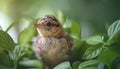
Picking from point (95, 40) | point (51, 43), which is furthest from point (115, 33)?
point (51, 43)

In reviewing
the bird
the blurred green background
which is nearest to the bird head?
the bird

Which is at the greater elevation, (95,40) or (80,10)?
(95,40)

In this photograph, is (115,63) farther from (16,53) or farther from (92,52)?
(16,53)

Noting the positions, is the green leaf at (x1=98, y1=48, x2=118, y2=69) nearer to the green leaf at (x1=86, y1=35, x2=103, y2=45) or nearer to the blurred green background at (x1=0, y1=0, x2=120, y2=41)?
the green leaf at (x1=86, y1=35, x2=103, y2=45)

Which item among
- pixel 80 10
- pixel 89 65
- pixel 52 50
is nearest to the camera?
pixel 89 65

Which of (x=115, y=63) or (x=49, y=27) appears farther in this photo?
(x=49, y=27)

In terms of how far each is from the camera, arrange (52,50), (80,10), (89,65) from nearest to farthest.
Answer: (89,65) < (52,50) < (80,10)

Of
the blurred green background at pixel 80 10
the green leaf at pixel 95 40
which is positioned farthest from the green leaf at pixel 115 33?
the blurred green background at pixel 80 10
